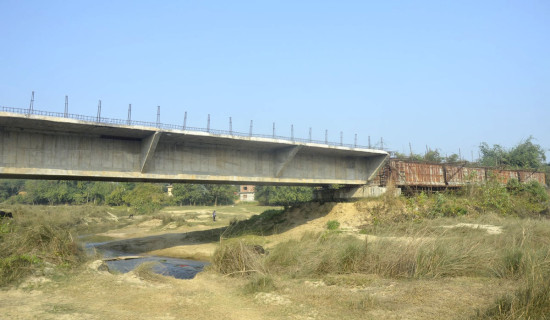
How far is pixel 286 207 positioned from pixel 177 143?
14.3 metres

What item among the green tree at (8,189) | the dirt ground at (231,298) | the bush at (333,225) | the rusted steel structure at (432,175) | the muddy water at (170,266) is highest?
the rusted steel structure at (432,175)

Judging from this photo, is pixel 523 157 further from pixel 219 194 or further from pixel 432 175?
pixel 219 194

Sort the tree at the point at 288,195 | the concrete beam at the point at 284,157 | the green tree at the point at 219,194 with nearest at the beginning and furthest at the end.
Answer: the concrete beam at the point at 284,157 < the tree at the point at 288,195 < the green tree at the point at 219,194

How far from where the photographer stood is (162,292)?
34.9 ft

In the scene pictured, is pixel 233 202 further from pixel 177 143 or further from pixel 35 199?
pixel 177 143

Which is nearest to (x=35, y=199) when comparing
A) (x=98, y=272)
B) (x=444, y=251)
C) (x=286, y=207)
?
(x=286, y=207)

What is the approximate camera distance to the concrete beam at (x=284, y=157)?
78.9 ft

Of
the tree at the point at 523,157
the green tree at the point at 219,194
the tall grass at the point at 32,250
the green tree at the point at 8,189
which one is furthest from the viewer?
the green tree at the point at 8,189

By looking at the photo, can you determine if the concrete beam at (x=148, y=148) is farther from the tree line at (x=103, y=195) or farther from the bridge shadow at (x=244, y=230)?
the tree line at (x=103, y=195)

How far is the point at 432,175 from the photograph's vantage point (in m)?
32.0

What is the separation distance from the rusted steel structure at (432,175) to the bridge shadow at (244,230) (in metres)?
5.46

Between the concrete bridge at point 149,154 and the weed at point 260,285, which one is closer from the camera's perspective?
the weed at point 260,285

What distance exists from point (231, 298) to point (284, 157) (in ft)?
50.0

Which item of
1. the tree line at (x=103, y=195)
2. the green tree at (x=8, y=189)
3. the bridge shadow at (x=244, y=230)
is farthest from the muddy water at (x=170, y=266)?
the green tree at (x=8, y=189)
